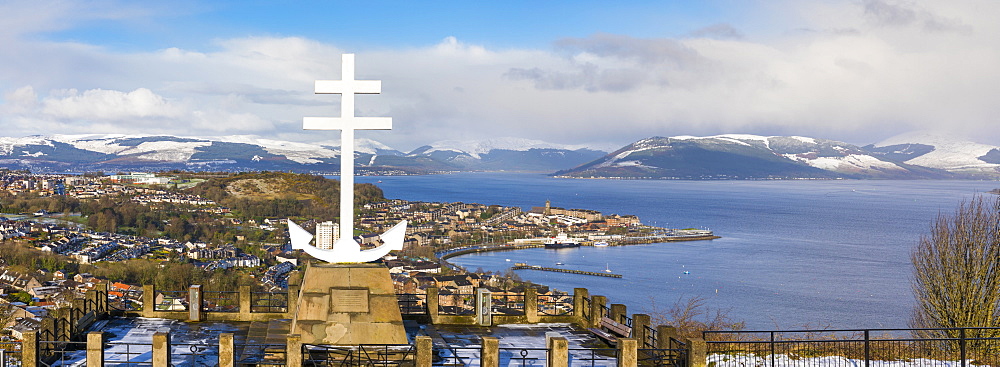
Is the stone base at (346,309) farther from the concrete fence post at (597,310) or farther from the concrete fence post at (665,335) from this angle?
the concrete fence post at (597,310)

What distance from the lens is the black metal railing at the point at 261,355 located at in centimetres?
1476

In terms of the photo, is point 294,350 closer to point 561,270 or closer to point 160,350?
point 160,350

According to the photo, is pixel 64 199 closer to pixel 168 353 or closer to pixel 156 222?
pixel 156 222

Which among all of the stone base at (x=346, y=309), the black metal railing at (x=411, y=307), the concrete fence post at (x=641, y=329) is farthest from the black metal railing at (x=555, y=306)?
the stone base at (x=346, y=309)

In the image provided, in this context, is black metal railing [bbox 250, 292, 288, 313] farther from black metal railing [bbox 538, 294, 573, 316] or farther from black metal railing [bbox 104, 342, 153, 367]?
black metal railing [bbox 538, 294, 573, 316]

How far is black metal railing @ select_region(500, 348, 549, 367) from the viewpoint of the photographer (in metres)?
15.4

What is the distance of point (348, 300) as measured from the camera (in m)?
15.8

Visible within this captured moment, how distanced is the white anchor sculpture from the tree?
19.8 meters

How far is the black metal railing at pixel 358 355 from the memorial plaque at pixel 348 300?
0.79m

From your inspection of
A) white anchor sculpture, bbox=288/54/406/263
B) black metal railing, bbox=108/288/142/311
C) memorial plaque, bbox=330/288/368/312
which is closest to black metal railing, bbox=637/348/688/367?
white anchor sculpture, bbox=288/54/406/263

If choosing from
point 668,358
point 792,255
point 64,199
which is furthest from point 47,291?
point 64,199

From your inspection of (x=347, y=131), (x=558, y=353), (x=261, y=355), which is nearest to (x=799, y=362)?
(x=558, y=353)

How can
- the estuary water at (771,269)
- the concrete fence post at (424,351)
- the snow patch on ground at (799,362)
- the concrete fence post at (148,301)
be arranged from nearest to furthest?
the concrete fence post at (424,351) → the snow patch on ground at (799,362) → the concrete fence post at (148,301) → the estuary water at (771,269)

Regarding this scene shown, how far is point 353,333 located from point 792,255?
3658 inches
